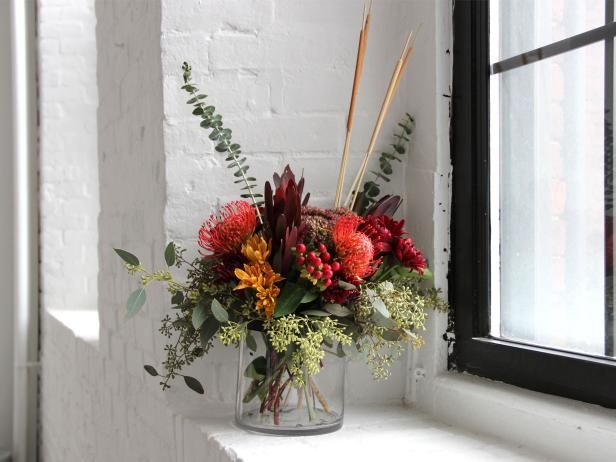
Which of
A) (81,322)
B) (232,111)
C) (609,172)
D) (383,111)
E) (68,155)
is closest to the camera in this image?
(609,172)

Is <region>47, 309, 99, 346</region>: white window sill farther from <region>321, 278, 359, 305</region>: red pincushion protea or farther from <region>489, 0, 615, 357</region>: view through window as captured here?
<region>489, 0, 615, 357</region>: view through window

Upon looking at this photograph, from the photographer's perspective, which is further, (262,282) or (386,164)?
(386,164)

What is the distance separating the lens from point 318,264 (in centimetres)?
118

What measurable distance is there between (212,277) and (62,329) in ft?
5.48

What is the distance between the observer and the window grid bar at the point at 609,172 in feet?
3.73

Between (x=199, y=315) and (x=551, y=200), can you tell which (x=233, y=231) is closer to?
(x=199, y=315)

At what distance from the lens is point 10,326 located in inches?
139

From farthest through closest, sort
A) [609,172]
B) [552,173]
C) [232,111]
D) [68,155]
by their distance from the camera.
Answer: [68,155] → [232,111] → [552,173] → [609,172]

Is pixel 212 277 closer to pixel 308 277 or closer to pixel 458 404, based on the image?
pixel 308 277

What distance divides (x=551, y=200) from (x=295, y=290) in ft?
1.36

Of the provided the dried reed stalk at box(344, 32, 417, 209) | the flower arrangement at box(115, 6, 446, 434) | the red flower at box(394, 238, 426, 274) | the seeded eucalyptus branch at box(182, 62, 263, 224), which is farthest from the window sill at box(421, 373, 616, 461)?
the seeded eucalyptus branch at box(182, 62, 263, 224)

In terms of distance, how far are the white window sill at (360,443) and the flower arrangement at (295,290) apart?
0.07 meters

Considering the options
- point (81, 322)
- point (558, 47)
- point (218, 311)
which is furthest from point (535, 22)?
point (81, 322)

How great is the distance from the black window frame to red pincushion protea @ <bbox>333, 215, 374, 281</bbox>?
0.90 feet
